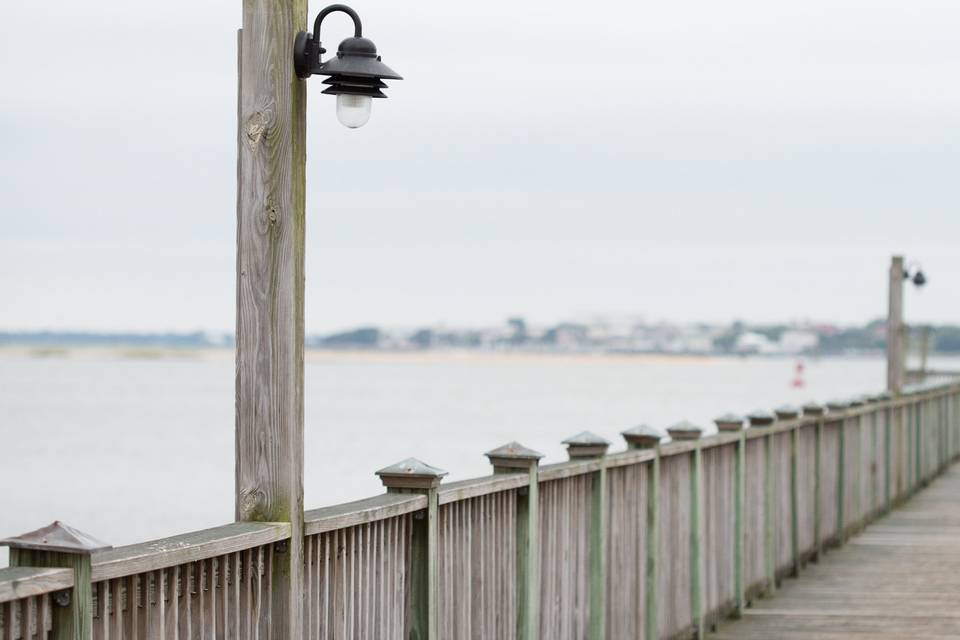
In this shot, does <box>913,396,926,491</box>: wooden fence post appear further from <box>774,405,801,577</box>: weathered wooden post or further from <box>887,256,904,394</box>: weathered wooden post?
<box>774,405,801,577</box>: weathered wooden post

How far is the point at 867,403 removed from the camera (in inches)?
637

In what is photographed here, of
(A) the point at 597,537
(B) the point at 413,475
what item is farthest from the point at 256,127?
(A) the point at 597,537

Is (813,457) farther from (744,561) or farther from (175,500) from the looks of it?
(175,500)

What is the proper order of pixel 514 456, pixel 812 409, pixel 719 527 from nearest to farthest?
pixel 514 456 → pixel 719 527 → pixel 812 409

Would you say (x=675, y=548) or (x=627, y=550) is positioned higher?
(x=627, y=550)

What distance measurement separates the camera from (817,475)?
13438mm

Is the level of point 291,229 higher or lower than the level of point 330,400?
higher

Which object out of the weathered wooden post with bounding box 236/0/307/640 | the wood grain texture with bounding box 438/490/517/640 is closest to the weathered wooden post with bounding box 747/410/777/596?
the wood grain texture with bounding box 438/490/517/640

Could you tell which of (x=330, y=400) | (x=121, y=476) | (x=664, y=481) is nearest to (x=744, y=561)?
(x=664, y=481)

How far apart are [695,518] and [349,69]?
5.31 metres

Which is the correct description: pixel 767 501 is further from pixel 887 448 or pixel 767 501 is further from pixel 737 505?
pixel 887 448

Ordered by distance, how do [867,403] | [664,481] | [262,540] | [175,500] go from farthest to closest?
[175,500] → [867,403] → [664,481] → [262,540]

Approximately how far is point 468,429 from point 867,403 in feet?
215

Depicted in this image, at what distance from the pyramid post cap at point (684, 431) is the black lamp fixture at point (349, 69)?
475cm
